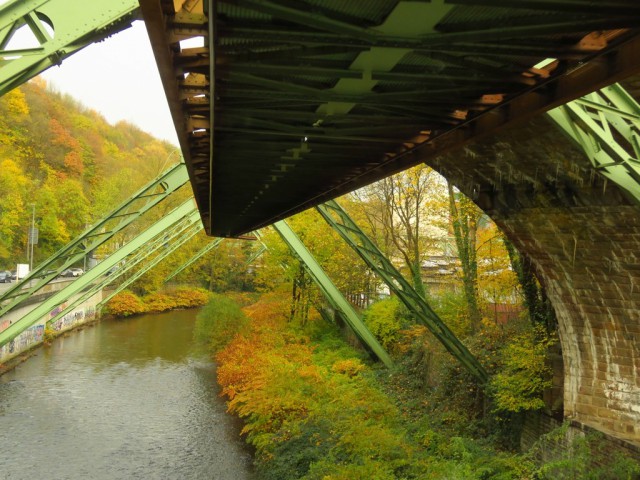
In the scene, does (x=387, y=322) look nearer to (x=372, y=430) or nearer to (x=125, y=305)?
(x=372, y=430)

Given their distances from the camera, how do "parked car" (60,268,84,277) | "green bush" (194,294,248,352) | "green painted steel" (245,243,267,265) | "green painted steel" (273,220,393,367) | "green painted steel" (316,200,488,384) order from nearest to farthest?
1. "green painted steel" (316,200,488,384)
2. "green painted steel" (273,220,393,367)
3. "green bush" (194,294,248,352)
4. "green painted steel" (245,243,267,265)
5. "parked car" (60,268,84,277)

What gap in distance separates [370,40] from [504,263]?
11.5m

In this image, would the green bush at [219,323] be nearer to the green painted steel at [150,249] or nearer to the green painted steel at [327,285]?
the green painted steel at [150,249]

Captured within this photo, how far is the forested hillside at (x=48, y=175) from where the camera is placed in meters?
37.5

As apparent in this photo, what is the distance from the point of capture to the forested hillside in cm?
3753

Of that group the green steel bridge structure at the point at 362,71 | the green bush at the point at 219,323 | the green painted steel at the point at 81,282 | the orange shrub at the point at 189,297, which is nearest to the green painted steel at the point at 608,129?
the green steel bridge structure at the point at 362,71

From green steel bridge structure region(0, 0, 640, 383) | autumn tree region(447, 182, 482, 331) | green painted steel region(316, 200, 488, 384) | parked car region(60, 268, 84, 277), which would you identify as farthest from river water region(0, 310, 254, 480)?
parked car region(60, 268, 84, 277)

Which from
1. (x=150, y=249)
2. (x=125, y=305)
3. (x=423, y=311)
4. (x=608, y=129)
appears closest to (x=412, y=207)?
(x=423, y=311)

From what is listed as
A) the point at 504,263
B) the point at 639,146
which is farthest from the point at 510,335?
the point at 639,146

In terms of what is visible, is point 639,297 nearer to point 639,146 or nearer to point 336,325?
point 639,146

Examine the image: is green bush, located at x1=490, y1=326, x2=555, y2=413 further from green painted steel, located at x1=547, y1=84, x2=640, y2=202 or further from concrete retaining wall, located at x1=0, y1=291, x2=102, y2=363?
concrete retaining wall, located at x1=0, y1=291, x2=102, y2=363

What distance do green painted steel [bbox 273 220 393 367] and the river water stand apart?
4.15 metres

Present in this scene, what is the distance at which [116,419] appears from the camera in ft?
49.3

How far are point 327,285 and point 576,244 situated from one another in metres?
9.04
